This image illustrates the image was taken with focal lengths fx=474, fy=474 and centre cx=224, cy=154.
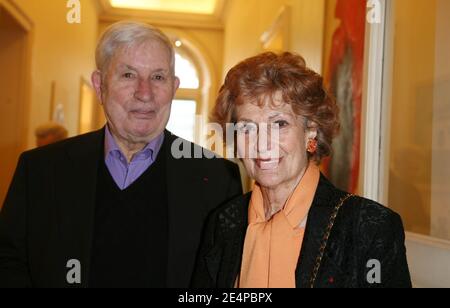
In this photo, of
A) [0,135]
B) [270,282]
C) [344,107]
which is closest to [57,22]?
[0,135]

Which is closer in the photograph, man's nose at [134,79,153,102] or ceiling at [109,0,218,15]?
man's nose at [134,79,153,102]

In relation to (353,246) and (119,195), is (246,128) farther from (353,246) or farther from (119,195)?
(119,195)

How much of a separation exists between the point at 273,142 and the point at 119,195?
0.55 metres

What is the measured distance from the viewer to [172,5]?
7020 millimetres

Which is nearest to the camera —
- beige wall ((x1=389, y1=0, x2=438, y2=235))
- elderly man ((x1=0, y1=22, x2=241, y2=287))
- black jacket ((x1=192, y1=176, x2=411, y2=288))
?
black jacket ((x1=192, y1=176, x2=411, y2=288))

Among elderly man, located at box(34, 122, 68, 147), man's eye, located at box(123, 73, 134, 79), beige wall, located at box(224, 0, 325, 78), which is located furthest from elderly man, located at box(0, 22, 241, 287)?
elderly man, located at box(34, 122, 68, 147)

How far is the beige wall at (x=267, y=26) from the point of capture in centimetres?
278

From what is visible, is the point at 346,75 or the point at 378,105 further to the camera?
the point at 346,75

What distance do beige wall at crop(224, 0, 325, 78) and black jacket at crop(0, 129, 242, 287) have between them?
1579 millimetres

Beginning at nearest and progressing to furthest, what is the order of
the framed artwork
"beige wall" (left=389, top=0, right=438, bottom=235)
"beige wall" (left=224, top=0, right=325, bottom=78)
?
1. "beige wall" (left=389, top=0, right=438, bottom=235)
2. the framed artwork
3. "beige wall" (left=224, top=0, right=325, bottom=78)

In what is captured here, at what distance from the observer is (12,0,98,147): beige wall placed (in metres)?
3.82

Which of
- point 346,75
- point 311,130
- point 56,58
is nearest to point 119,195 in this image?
point 311,130

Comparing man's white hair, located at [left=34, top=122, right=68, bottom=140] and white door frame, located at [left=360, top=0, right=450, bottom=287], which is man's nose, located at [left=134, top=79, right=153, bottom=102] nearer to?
white door frame, located at [left=360, top=0, right=450, bottom=287]
